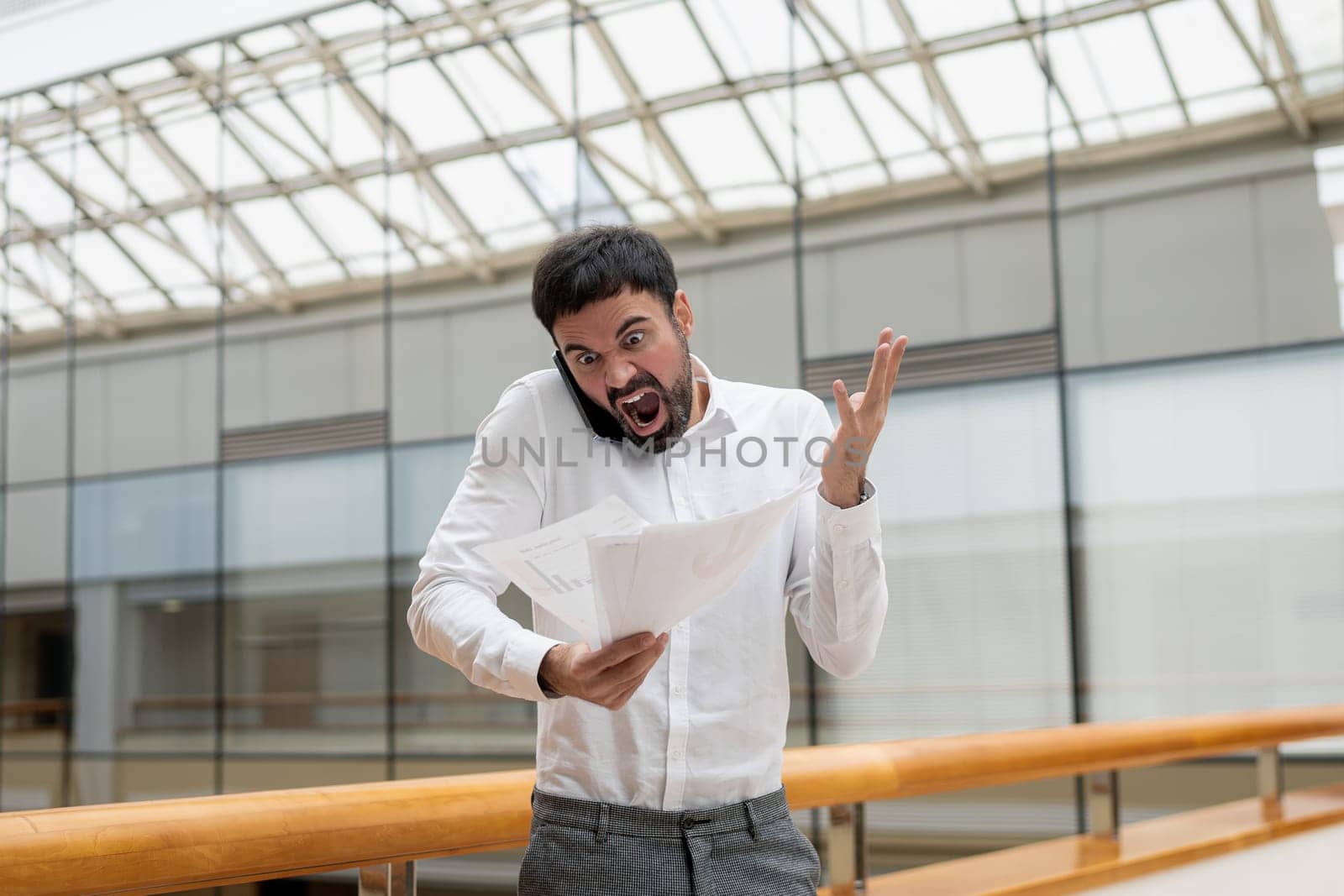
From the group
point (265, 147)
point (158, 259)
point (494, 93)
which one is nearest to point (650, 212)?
point (494, 93)

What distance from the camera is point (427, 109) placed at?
9.13 meters

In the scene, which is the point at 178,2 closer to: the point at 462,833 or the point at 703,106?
the point at 703,106

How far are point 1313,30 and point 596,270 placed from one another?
698cm

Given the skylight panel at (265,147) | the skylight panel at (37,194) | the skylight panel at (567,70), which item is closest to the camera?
the skylight panel at (567,70)

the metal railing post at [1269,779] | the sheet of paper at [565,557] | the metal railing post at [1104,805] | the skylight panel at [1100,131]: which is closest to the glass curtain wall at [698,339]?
the skylight panel at [1100,131]

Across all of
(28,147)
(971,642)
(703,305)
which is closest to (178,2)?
(28,147)

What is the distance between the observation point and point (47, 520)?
10547mm

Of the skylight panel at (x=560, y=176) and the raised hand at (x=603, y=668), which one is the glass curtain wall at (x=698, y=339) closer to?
the skylight panel at (x=560, y=176)

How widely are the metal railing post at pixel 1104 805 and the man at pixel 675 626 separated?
173cm

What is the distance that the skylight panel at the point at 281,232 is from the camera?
9633 mm

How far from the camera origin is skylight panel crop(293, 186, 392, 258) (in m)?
9.39

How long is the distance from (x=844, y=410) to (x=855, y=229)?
6608mm

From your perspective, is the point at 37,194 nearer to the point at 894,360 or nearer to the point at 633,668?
the point at 894,360

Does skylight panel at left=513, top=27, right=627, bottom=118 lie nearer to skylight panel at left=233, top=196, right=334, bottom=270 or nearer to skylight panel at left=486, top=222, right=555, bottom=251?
skylight panel at left=486, top=222, right=555, bottom=251
